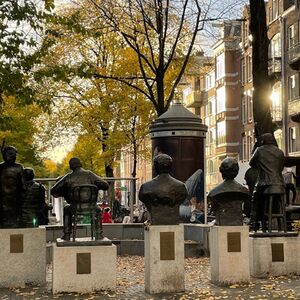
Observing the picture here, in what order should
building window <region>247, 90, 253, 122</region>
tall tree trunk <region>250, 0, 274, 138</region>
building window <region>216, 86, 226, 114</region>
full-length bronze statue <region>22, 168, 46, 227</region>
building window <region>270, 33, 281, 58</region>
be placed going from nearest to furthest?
full-length bronze statue <region>22, 168, 46, 227</region> → tall tree trunk <region>250, 0, 274, 138</region> → building window <region>270, 33, 281, 58</region> → building window <region>247, 90, 253, 122</region> → building window <region>216, 86, 226, 114</region>

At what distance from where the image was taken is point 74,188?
37.8 ft

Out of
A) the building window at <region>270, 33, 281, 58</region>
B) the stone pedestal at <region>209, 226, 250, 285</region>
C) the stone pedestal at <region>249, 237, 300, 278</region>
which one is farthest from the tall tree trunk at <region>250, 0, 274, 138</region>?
the building window at <region>270, 33, 281, 58</region>

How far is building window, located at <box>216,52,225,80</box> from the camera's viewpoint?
6412 cm

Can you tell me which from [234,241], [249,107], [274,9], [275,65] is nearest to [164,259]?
[234,241]

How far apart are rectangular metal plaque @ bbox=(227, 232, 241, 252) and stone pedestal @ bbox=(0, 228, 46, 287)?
308cm

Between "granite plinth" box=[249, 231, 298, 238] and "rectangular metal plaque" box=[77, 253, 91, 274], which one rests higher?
"granite plinth" box=[249, 231, 298, 238]

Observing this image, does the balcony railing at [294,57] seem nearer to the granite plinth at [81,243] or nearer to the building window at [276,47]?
the building window at [276,47]

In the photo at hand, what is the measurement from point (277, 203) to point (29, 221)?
14.6 ft

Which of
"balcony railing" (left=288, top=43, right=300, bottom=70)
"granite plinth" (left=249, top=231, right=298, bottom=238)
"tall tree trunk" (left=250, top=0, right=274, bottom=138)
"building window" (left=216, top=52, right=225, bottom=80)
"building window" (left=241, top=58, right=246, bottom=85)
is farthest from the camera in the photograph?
"building window" (left=216, top=52, right=225, bottom=80)

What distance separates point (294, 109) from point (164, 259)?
37.0m

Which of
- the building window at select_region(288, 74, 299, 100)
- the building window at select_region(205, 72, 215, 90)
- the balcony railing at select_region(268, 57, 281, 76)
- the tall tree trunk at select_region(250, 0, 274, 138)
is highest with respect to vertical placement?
the building window at select_region(205, 72, 215, 90)

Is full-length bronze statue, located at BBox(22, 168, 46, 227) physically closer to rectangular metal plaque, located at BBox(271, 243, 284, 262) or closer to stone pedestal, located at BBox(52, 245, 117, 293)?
stone pedestal, located at BBox(52, 245, 117, 293)

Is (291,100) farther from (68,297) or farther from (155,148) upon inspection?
(68,297)

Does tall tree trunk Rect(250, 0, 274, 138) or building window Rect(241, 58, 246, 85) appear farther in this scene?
building window Rect(241, 58, 246, 85)
